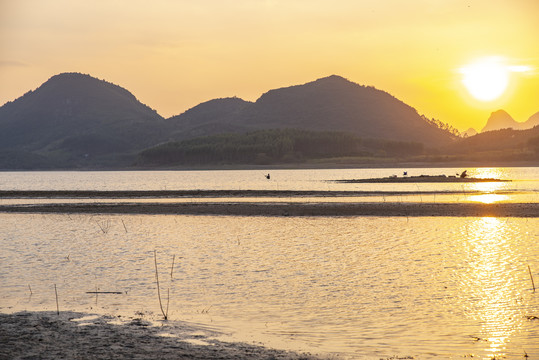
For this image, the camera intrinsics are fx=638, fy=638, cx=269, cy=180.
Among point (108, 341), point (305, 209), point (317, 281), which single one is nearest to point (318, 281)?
point (317, 281)

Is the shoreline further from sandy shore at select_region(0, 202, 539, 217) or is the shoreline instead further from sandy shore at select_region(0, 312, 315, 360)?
sandy shore at select_region(0, 312, 315, 360)

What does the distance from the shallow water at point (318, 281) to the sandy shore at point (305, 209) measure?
894 cm

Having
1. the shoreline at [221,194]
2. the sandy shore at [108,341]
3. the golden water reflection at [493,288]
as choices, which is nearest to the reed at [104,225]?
the golden water reflection at [493,288]

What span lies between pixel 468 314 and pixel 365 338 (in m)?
4.21

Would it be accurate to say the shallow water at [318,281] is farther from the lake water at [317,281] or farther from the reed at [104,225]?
the reed at [104,225]

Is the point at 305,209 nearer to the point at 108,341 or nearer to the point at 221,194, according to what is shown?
the point at 221,194

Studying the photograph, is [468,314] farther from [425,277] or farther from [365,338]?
[425,277]

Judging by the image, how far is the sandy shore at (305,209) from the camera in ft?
179

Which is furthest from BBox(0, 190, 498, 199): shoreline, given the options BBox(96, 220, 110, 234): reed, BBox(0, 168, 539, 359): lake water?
BBox(0, 168, 539, 359): lake water

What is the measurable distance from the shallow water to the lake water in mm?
63

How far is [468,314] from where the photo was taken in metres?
19.2

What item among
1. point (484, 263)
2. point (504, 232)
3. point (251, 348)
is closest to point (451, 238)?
point (504, 232)

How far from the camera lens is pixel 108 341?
1576 cm

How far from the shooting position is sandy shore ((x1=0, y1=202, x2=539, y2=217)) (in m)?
54.5
